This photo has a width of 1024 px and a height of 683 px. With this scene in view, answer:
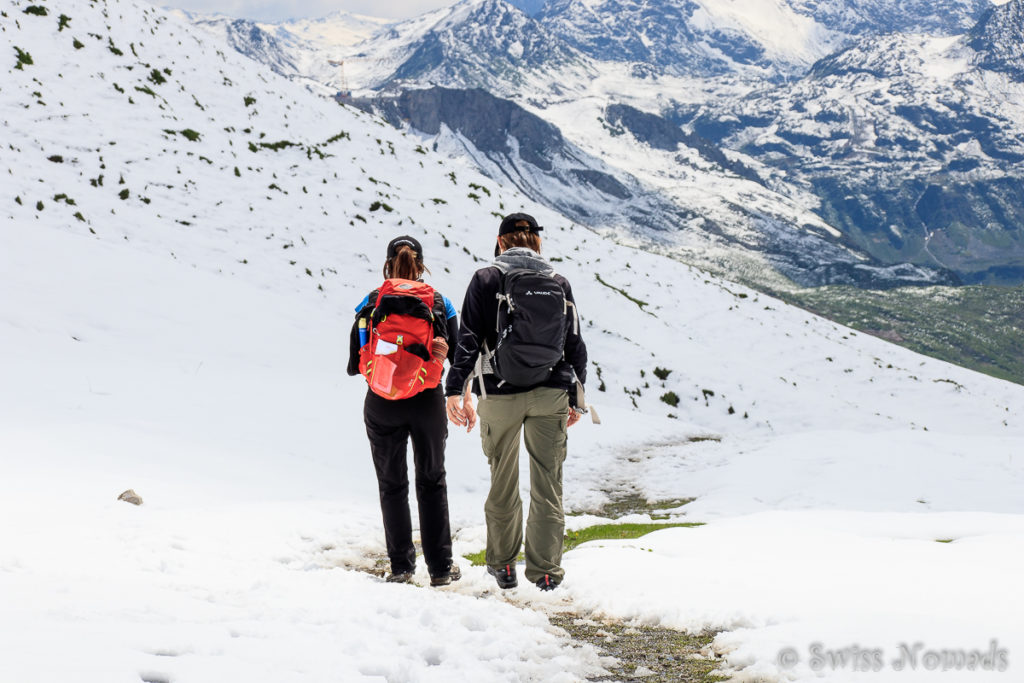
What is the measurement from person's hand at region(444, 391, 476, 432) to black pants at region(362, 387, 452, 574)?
0.45 feet

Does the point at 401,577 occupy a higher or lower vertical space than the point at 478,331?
lower

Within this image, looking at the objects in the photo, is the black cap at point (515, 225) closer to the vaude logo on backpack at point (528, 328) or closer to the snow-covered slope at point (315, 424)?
the vaude logo on backpack at point (528, 328)

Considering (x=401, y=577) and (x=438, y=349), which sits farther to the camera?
(x=401, y=577)

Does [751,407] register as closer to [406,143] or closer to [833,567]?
[833,567]

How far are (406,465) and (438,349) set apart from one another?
138cm

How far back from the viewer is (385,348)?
20.8ft

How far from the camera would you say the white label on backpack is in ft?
20.7

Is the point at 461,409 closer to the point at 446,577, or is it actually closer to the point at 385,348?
the point at 385,348

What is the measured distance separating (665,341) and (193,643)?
26.1 meters

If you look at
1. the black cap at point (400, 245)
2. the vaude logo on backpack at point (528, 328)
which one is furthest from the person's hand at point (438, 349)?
the black cap at point (400, 245)

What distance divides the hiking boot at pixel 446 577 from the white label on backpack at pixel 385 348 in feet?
8.44

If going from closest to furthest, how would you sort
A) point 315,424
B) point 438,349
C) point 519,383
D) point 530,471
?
point 519,383
point 438,349
point 530,471
point 315,424

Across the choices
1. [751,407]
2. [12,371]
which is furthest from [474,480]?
[751,407]

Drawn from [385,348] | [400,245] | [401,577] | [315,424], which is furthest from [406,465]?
[315,424]
